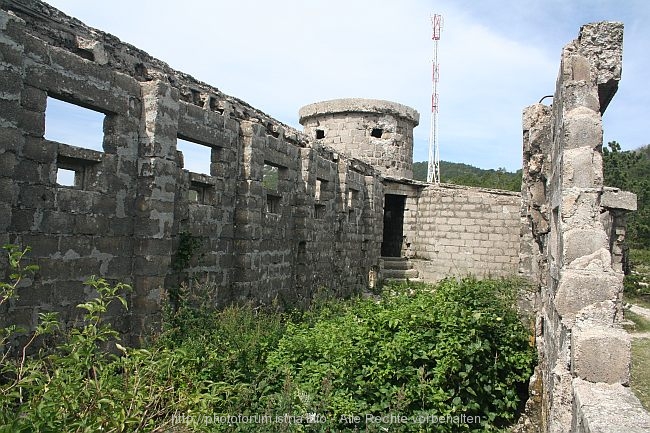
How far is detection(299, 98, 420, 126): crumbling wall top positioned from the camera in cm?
1919

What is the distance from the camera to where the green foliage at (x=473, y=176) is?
31.9 m

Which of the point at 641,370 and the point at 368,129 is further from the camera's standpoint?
the point at 368,129

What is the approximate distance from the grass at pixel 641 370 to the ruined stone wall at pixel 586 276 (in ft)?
3.74

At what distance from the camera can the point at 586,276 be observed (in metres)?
3.83

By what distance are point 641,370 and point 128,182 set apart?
6.28m

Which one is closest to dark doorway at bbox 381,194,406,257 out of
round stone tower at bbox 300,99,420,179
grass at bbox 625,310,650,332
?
round stone tower at bbox 300,99,420,179

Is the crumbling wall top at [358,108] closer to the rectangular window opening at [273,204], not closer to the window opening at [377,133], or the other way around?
the window opening at [377,133]

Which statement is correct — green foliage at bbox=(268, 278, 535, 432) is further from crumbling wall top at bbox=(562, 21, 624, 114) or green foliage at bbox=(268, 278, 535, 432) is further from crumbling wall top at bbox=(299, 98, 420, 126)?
crumbling wall top at bbox=(299, 98, 420, 126)

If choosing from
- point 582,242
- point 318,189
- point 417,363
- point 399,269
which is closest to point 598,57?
point 582,242

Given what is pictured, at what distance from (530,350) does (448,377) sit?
51.5 inches

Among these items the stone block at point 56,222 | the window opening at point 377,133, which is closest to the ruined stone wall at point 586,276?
the stone block at point 56,222

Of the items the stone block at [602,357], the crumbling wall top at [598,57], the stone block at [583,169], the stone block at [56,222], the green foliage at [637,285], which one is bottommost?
the green foliage at [637,285]

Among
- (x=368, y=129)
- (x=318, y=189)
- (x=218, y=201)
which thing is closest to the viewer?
(x=218, y=201)

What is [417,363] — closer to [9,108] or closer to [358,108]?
[9,108]
